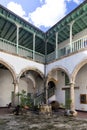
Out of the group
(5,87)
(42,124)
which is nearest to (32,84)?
(5,87)

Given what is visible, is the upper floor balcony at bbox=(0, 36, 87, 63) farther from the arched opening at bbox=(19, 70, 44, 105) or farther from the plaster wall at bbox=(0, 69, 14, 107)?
the plaster wall at bbox=(0, 69, 14, 107)

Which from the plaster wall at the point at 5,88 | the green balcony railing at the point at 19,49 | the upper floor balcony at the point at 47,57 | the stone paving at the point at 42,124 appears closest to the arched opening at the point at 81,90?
the upper floor balcony at the point at 47,57

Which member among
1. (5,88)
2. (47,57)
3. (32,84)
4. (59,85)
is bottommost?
(5,88)

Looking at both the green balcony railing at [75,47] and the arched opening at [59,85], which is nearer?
the green balcony railing at [75,47]

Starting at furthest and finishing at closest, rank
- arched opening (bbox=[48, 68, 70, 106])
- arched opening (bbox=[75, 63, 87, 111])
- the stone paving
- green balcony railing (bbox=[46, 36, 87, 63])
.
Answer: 1. arched opening (bbox=[48, 68, 70, 106])
2. arched opening (bbox=[75, 63, 87, 111])
3. green balcony railing (bbox=[46, 36, 87, 63])
4. the stone paving

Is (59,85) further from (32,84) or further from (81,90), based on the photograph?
(32,84)

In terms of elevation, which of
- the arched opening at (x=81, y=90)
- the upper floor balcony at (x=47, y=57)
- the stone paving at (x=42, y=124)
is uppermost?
the upper floor balcony at (x=47, y=57)

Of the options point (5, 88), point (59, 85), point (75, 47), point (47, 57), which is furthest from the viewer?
point (5, 88)

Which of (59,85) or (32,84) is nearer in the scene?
(59,85)

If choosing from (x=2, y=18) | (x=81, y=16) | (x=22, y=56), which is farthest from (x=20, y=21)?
(x=81, y=16)

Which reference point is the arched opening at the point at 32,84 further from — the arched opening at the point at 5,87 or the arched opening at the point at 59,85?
the arched opening at the point at 59,85

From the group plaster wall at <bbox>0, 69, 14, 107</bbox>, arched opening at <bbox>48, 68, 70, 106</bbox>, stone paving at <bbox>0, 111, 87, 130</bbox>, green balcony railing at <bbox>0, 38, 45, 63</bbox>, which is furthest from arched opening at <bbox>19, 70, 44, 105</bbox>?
stone paving at <bbox>0, 111, 87, 130</bbox>

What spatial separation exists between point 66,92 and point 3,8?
10250 millimetres

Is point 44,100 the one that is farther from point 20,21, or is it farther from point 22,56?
point 20,21
